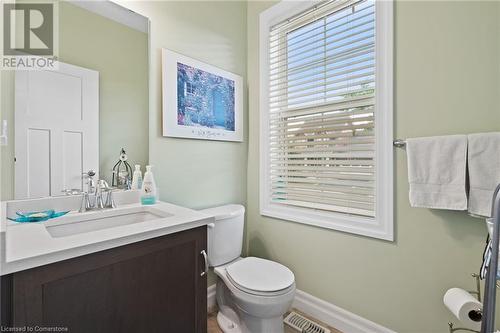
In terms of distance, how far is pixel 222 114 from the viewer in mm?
1841

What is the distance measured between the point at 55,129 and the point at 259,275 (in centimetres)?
127

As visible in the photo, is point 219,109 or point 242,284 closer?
point 242,284

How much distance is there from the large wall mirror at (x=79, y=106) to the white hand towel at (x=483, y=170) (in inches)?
65.0

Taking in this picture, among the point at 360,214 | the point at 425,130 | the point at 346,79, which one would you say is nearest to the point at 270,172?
the point at 360,214

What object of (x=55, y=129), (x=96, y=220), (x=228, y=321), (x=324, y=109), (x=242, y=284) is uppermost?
(x=324, y=109)

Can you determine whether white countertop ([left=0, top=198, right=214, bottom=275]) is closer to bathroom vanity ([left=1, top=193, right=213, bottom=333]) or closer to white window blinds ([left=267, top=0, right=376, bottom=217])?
bathroom vanity ([left=1, top=193, right=213, bottom=333])

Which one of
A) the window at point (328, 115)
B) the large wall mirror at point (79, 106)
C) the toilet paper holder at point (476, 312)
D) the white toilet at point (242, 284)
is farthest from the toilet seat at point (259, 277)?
the large wall mirror at point (79, 106)

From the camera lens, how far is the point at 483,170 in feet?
3.42

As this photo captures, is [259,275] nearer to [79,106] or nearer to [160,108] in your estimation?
[160,108]

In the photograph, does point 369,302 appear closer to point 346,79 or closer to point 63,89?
point 346,79

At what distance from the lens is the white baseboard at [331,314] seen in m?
1.44

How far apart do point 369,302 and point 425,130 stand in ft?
3.40

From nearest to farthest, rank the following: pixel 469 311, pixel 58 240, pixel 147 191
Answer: pixel 58 240, pixel 469 311, pixel 147 191

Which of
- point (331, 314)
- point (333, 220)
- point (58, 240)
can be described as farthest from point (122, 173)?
point (331, 314)
